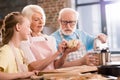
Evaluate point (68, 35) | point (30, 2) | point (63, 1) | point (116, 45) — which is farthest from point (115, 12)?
point (68, 35)

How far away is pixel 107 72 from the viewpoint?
142 cm

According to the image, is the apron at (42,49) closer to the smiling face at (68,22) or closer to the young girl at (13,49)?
the young girl at (13,49)

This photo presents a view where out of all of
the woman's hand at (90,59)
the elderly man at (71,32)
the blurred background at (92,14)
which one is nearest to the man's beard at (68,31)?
the elderly man at (71,32)

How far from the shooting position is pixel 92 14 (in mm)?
6062

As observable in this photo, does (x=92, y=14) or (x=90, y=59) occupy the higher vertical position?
(x=92, y=14)

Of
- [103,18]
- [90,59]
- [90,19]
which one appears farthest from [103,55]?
[90,19]

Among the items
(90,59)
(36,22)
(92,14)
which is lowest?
(90,59)

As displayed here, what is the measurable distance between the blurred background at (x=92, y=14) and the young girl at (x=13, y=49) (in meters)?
3.52

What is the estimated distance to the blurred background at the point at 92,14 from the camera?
5.82 metres

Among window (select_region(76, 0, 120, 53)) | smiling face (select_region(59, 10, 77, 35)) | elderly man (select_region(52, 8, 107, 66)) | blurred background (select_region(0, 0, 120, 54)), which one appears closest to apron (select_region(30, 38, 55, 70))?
elderly man (select_region(52, 8, 107, 66))

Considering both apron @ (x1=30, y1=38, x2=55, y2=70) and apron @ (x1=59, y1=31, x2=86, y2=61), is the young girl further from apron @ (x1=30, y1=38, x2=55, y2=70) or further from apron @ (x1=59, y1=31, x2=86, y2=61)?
apron @ (x1=59, y1=31, x2=86, y2=61)

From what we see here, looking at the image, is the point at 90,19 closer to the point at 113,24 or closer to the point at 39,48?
the point at 113,24

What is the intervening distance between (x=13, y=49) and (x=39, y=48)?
14.5 inches

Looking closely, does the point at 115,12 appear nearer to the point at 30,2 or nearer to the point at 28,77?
the point at 30,2
